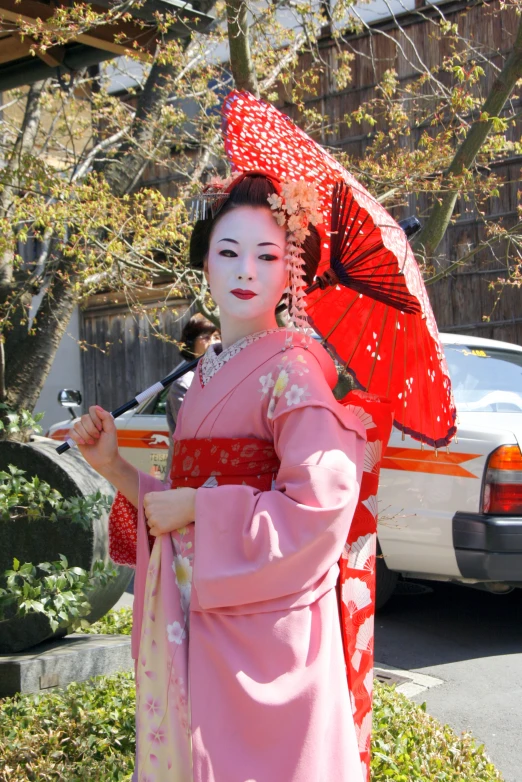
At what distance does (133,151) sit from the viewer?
5305 millimetres

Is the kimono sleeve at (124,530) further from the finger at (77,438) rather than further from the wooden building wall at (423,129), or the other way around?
the wooden building wall at (423,129)

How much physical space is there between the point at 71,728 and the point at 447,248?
23.2 feet

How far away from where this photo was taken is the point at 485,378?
16.6 feet

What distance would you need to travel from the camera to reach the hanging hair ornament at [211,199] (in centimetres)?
204

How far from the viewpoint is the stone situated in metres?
3.61

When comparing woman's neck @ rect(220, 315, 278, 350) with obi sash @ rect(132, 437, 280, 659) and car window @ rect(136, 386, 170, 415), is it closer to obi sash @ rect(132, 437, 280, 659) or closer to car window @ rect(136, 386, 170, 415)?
obi sash @ rect(132, 437, 280, 659)

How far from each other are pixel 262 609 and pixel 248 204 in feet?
3.01

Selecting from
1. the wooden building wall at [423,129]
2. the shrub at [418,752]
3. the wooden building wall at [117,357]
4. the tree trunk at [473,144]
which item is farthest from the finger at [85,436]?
the wooden building wall at [117,357]

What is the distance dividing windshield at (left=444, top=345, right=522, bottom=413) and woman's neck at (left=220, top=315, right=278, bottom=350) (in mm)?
2965

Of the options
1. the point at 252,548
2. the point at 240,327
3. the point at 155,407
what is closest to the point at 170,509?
the point at 252,548

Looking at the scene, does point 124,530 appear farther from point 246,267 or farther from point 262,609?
point 246,267

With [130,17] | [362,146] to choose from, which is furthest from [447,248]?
[130,17]

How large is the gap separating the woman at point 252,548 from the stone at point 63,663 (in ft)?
6.14

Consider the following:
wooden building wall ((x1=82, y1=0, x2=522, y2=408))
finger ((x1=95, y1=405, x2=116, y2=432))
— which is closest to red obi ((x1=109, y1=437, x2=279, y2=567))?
finger ((x1=95, y1=405, x2=116, y2=432))
